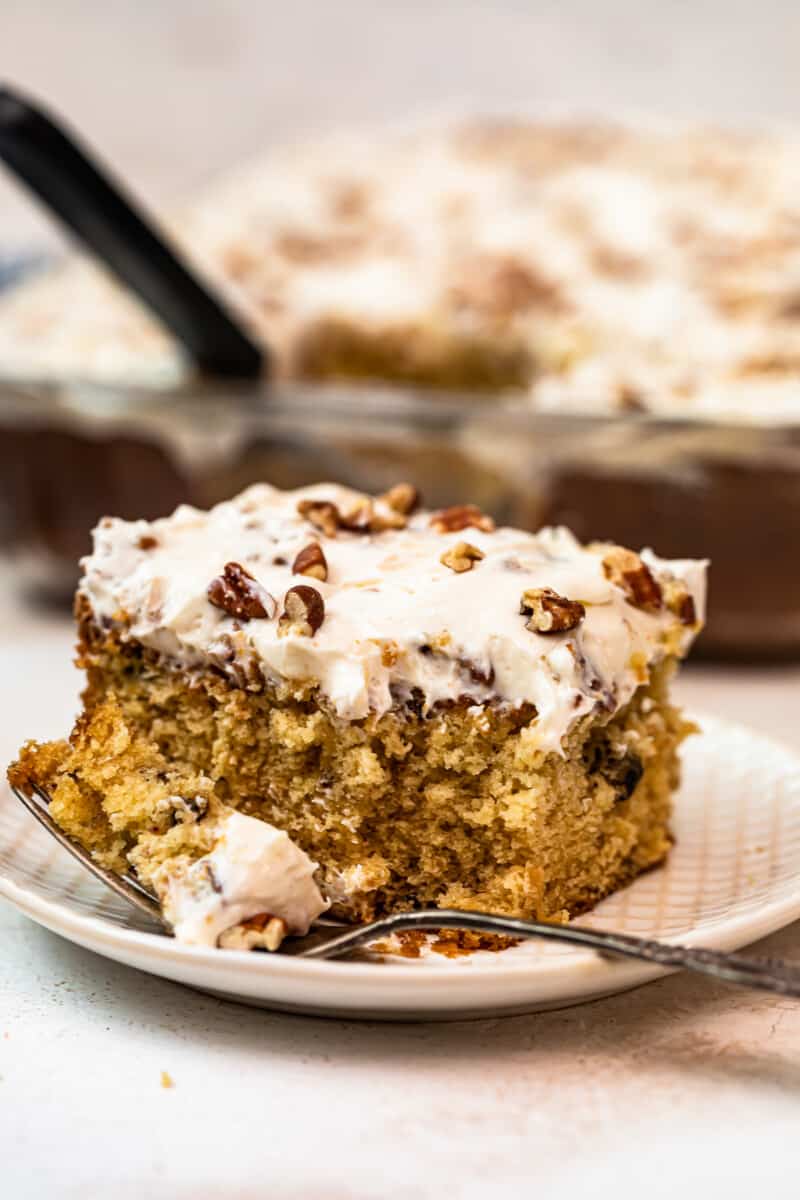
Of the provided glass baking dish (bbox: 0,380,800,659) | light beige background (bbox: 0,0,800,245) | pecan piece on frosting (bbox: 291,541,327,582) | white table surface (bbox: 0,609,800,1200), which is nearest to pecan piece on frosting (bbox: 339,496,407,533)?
pecan piece on frosting (bbox: 291,541,327,582)

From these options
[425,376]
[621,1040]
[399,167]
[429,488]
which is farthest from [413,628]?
[399,167]

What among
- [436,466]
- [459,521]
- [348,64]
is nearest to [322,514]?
[459,521]

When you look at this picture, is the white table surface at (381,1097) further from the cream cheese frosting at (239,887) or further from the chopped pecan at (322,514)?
the chopped pecan at (322,514)

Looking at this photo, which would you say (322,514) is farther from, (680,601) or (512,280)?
(512,280)

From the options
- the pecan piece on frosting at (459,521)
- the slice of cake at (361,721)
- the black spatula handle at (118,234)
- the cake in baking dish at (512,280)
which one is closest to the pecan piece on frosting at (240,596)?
the slice of cake at (361,721)

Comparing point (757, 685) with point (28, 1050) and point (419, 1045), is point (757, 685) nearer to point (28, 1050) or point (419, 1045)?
point (419, 1045)

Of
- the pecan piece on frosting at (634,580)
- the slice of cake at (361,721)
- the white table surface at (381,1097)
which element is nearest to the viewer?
the white table surface at (381,1097)

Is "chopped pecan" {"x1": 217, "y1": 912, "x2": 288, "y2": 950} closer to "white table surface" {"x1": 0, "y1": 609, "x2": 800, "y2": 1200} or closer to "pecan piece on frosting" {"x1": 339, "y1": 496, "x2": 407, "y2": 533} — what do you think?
"white table surface" {"x1": 0, "y1": 609, "x2": 800, "y2": 1200}
